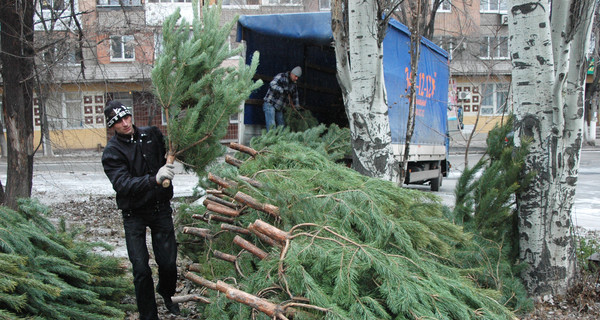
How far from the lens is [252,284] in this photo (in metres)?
3.32

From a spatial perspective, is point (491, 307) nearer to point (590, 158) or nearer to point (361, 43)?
point (361, 43)

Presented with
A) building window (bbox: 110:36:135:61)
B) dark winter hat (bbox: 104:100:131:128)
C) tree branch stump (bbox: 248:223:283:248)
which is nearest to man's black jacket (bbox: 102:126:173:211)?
dark winter hat (bbox: 104:100:131:128)

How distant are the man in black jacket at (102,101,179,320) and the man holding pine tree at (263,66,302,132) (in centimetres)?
428

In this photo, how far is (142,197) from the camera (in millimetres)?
4082

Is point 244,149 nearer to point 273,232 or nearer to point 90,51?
point 273,232

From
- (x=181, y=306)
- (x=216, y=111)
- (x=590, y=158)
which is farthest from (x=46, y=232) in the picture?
(x=590, y=158)

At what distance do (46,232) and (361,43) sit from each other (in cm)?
354

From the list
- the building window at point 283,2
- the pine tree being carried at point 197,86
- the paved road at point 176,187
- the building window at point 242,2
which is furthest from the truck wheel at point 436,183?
the building window at point 242,2

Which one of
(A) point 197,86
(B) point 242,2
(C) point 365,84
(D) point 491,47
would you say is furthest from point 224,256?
(B) point 242,2

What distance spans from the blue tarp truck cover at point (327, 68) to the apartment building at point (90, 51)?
2.15 metres

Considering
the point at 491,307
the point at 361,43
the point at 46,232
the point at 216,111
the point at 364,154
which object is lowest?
the point at 491,307

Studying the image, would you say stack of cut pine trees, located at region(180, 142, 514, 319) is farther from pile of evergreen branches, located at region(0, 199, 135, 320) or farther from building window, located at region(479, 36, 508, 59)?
building window, located at region(479, 36, 508, 59)

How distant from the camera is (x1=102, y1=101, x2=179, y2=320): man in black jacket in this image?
4.03 meters

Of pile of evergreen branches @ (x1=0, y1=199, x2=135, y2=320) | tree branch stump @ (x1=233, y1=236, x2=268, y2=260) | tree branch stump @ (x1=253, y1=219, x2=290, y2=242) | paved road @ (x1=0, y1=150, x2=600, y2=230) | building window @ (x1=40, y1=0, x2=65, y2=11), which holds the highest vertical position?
building window @ (x1=40, y1=0, x2=65, y2=11)
